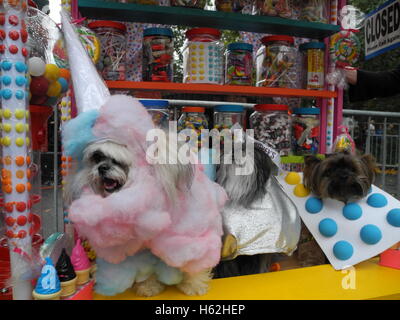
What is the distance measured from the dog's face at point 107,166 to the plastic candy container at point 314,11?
1444 mm

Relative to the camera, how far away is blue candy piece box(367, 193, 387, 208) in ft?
4.46

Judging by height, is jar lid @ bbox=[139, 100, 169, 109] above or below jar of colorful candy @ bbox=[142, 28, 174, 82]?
below

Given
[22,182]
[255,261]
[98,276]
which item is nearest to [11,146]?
[22,182]

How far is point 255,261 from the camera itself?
1.27m

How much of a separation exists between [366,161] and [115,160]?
1.07 meters

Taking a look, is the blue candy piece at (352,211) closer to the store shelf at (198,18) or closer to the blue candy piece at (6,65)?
the store shelf at (198,18)

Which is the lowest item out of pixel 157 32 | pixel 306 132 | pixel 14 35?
pixel 306 132

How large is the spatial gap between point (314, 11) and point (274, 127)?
2.19 feet

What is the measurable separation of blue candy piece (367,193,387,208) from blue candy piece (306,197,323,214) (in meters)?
0.20

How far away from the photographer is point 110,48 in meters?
1.57

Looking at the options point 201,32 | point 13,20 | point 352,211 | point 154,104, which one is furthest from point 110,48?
point 352,211

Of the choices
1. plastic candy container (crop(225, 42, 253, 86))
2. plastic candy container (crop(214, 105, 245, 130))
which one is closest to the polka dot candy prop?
plastic candy container (crop(214, 105, 245, 130))

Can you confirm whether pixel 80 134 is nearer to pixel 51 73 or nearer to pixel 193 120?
pixel 51 73

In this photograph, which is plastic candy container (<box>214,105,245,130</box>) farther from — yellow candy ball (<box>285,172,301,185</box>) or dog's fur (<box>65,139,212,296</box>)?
dog's fur (<box>65,139,212,296</box>)
